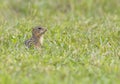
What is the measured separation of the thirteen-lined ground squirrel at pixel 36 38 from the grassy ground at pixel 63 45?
0.12m

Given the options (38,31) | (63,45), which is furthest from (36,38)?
(63,45)

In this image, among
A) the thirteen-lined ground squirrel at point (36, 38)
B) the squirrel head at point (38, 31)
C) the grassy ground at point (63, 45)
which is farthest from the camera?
the squirrel head at point (38, 31)

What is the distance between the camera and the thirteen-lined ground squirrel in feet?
26.3

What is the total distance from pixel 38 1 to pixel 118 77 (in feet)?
21.9

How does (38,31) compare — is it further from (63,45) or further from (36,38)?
(63,45)

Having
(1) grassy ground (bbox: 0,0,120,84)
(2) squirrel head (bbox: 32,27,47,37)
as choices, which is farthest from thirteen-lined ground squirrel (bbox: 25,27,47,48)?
(1) grassy ground (bbox: 0,0,120,84)

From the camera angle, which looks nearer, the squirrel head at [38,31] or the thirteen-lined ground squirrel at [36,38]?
the thirteen-lined ground squirrel at [36,38]

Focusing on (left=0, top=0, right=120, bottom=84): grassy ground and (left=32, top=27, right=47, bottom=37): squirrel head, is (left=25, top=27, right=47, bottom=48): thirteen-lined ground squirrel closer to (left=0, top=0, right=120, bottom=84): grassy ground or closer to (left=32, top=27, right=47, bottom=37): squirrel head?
(left=32, top=27, right=47, bottom=37): squirrel head

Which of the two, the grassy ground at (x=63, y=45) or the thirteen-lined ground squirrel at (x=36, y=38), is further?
the thirteen-lined ground squirrel at (x=36, y=38)

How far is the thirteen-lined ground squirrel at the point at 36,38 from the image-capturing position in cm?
801

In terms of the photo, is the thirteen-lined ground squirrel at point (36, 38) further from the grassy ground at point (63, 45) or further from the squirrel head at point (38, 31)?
the grassy ground at point (63, 45)

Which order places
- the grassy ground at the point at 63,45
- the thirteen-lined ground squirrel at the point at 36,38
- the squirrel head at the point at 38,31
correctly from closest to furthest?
the grassy ground at the point at 63,45
the thirteen-lined ground squirrel at the point at 36,38
the squirrel head at the point at 38,31

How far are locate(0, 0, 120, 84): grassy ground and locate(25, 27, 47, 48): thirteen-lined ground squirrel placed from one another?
118 mm

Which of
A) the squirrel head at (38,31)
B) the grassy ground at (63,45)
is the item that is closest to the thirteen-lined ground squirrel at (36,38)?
the squirrel head at (38,31)
